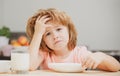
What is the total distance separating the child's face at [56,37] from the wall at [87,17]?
1.60ft

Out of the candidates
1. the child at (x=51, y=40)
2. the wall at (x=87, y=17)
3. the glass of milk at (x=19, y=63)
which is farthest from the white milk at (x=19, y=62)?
the wall at (x=87, y=17)

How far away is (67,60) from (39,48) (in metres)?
0.13

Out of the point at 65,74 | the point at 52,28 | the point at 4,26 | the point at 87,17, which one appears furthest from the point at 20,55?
the point at 4,26

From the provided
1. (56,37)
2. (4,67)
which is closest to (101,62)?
(56,37)

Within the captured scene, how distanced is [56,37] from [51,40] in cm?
3

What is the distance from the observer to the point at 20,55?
1.00 meters

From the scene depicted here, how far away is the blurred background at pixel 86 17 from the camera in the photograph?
71.1 inches

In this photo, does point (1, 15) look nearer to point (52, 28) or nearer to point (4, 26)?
point (4, 26)

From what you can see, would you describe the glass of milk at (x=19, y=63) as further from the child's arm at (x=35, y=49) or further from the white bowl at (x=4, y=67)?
the child's arm at (x=35, y=49)

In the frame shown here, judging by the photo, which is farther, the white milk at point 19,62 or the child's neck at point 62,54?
the child's neck at point 62,54

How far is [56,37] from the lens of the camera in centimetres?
125

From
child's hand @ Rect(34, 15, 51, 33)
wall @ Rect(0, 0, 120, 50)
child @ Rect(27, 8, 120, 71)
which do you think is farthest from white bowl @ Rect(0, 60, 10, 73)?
wall @ Rect(0, 0, 120, 50)

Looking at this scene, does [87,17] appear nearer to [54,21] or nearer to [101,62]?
[54,21]

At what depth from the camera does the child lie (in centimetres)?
121
